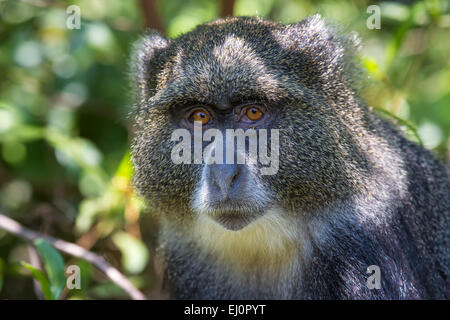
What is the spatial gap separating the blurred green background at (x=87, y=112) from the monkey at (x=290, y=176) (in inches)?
52.4

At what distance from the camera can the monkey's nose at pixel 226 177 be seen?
4172mm

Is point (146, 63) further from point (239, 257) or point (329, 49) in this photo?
point (239, 257)

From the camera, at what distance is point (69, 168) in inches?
260

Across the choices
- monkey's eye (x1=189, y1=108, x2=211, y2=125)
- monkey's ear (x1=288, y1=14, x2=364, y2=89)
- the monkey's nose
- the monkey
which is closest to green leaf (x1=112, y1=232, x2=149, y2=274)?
the monkey

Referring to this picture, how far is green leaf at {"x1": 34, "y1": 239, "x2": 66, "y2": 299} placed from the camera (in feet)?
15.7

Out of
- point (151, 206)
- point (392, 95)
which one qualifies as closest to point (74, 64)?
point (151, 206)

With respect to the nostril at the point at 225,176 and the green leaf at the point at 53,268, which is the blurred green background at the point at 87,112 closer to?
the green leaf at the point at 53,268

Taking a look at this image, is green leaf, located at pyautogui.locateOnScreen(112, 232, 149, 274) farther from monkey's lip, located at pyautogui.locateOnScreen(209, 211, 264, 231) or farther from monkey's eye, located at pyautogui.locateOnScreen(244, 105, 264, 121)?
monkey's eye, located at pyautogui.locateOnScreen(244, 105, 264, 121)

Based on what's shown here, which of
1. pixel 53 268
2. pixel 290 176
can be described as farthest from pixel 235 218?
pixel 53 268

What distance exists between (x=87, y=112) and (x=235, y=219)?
433cm

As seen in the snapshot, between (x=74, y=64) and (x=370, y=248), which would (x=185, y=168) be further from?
(x=74, y=64)

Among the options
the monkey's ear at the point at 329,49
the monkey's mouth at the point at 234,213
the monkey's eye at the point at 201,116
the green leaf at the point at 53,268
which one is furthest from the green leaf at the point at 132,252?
the monkey's ear at the point at 329,49

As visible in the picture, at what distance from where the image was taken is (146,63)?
17.5ft
